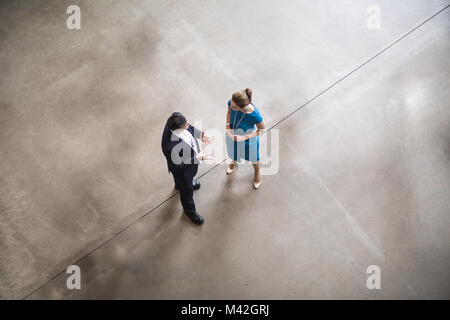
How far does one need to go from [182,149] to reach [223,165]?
138 centimetres

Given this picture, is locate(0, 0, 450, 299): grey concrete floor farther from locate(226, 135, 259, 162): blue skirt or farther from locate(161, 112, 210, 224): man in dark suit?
locate(161, 112, 210, 224): man in dark suit

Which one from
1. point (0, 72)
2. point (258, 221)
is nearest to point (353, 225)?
point (258, 221)

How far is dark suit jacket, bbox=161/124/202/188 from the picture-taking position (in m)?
3.19

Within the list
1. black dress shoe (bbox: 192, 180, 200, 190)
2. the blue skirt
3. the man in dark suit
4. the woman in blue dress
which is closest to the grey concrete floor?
black dress shoe (bbox: 192, 180, 200, 190)

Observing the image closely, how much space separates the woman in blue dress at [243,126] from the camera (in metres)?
3.13

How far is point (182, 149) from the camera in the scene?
10.6 ft

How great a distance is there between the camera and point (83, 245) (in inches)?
160

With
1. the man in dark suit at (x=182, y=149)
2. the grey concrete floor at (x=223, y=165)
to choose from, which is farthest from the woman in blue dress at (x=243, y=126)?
the grey concrete floor at (x=223, y=165)

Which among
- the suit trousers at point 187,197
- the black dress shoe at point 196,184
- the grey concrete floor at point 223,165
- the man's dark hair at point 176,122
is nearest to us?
the man's dark hair at point 176,122

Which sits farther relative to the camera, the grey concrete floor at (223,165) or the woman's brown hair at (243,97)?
the grey concrete floor at (223,165)

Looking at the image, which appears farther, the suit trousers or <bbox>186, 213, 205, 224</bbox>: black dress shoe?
<bbox>186, 213, 205, 224</bbox>: black dress shoe

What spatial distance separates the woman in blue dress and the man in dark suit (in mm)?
326

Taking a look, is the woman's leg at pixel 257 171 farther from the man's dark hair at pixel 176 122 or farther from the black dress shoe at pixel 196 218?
the man's dark hair at pixel 176 122
